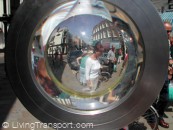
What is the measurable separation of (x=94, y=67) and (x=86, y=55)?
67 mm

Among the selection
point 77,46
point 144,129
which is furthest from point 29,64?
point 144,129

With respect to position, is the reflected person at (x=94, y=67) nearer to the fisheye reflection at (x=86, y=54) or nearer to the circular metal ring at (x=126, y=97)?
the fisheye reflection at (x=86, y=54)

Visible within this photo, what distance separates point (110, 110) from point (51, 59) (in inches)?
13.0

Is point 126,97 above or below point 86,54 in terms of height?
below

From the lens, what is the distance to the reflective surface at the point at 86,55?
120 centimetres

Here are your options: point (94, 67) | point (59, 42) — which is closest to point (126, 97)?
point (94, 67)

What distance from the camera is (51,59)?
1248mm

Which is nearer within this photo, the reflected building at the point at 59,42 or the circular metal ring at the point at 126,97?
the circular metal ring at the point at 126,97

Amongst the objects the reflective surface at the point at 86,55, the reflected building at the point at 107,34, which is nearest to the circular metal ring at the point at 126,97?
the reflective surface at the point at 86,55

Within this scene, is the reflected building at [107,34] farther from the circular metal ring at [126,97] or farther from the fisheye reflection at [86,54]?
the circular metal ring at [126,97]

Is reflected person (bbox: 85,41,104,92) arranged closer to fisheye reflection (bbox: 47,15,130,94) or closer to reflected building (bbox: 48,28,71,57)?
fisheye reflection (bbox: 47,15,130,94)

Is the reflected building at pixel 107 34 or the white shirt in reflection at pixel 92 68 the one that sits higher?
the reflected building at pixel 107 34

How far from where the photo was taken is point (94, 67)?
1.27 m

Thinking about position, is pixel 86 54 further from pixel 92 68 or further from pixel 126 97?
pixel 126 97
